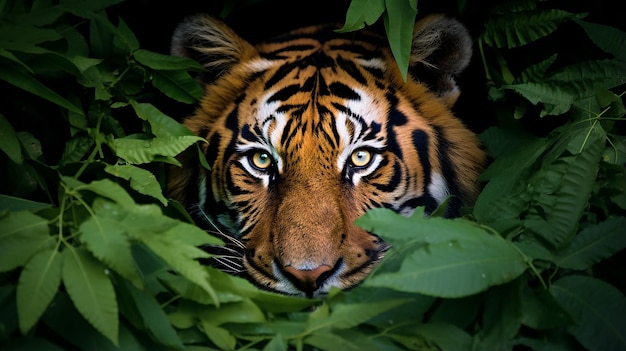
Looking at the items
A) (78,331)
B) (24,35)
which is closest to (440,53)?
(24,35)

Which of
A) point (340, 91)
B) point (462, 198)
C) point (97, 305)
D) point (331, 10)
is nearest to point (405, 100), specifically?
point (340, 91)

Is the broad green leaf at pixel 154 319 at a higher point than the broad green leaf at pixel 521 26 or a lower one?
lower

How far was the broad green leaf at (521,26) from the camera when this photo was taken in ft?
6.91

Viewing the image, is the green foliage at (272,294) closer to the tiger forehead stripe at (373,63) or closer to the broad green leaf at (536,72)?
the broad green leaf at (536,72)

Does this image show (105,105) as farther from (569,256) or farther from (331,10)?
(569,256)

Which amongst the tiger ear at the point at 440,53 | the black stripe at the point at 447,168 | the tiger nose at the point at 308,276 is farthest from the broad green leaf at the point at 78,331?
the tiger ear at the point at 440,53

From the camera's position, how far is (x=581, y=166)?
1770 mm

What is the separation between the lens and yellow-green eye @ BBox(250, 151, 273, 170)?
2150mm

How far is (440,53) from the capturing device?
2.22 m

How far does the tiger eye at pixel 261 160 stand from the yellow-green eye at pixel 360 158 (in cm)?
24

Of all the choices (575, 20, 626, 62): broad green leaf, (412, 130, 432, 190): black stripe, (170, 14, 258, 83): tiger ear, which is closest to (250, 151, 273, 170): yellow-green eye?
(170, 14, 258, 83): tiger ear

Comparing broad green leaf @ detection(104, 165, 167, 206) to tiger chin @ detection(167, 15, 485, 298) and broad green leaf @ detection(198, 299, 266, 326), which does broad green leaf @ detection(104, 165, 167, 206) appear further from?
broad green leaf @ detection(198, 299, 266, 326)

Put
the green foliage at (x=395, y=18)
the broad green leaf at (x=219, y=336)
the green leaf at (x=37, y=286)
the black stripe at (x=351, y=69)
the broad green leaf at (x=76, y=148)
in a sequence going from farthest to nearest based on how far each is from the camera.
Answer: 1. the black stripe at (x=351, y=69)
2. the broad green leaf at (x=76, y=148)
3. the green foliage at (x=395, y=18)
4. the broad green leaf at (x=219, y=336)
5. the green leaf at (x=37, y=286)

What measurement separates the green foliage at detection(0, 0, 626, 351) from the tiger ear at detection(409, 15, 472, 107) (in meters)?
0.10
